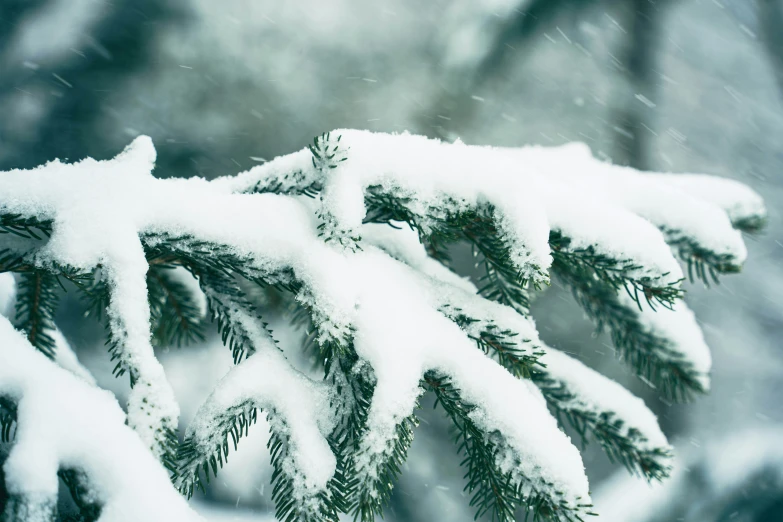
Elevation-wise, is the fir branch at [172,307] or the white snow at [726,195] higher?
the white snow at [726,195]

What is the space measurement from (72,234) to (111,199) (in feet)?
0.30

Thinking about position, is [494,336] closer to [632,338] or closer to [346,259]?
[346,259]

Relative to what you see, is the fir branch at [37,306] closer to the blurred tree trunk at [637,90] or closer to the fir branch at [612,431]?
the fir branch at [612,431]

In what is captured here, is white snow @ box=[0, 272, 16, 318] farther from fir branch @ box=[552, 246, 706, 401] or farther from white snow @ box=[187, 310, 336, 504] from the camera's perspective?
fir branch @ box=[552, 246, 706, 401]

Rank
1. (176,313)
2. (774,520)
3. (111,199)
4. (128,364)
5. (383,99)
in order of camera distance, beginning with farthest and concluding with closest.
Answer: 1. (383,99)
2. (774,520)
3. (176,313)
4. (111,199)
5. (128,364)

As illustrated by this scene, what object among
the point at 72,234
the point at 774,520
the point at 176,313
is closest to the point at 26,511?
the point at 72,234

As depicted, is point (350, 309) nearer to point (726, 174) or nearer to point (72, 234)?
point (72, 234)

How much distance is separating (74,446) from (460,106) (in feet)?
14.1

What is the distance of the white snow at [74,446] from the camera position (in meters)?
0.63

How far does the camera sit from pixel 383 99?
4.29 metres

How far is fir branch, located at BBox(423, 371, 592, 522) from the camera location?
736mm

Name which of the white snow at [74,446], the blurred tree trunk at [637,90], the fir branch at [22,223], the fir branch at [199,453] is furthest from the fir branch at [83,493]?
the blurred tree trunk at [637,90]

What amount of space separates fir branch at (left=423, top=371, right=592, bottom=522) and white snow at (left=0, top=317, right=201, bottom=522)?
42 cm

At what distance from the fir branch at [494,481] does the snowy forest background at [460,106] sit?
0.81 meters
